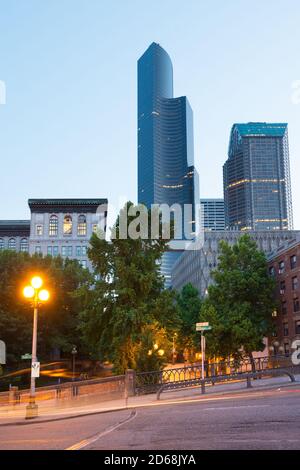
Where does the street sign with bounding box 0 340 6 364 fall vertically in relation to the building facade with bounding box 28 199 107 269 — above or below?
below

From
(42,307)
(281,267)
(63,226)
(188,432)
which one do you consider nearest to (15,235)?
(63,226)

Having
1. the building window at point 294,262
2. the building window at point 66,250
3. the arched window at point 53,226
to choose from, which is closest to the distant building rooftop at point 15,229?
the arched window at point 53,226

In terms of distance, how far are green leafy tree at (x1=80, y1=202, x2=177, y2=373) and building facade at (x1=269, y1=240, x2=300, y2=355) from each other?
73.0 ft

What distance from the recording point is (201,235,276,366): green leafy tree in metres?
49.9

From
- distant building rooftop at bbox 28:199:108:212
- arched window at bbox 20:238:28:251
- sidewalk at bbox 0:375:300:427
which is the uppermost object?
distant building rooftop at bbox 28:199:108:212

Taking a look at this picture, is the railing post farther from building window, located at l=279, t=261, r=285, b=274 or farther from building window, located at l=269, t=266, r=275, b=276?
building window, located at l=269, t=266, r=275, b=276

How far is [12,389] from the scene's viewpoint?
35.3 meters

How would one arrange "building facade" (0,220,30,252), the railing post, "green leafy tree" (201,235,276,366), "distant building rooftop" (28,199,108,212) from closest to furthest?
1. the railing post
2. "green leafy tree" (201,235,276,366)
3. "distant building rooftop" (28,199,108,212)
4. "building facade" (0,220,30,252)

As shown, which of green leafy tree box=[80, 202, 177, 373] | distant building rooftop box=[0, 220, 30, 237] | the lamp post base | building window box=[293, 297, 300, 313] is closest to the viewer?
the lamp post base

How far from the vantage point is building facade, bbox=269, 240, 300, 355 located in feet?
183

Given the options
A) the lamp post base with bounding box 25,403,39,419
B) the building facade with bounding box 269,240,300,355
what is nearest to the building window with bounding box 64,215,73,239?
the building facade with bounding box 269,240,300,355

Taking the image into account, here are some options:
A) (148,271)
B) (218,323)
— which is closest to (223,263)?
(218,323)

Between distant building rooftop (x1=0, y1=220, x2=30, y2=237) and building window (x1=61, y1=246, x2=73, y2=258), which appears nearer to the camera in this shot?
building window (x1=61, y1=246, x2=73, y2=258)
